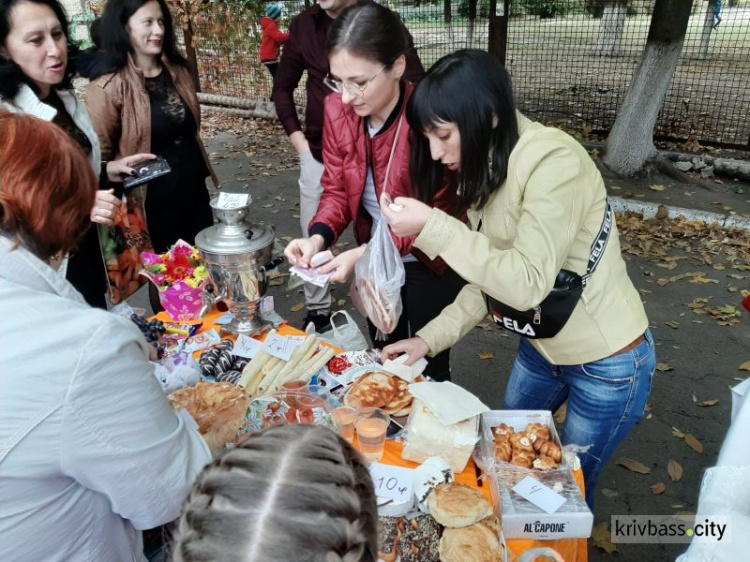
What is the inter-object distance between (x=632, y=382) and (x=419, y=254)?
107 cm

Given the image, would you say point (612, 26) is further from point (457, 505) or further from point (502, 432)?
point (457, 505)

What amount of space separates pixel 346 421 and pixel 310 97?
2.75 metres

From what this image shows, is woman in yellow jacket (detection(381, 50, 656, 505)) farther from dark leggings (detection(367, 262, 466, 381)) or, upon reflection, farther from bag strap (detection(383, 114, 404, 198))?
dark leggings (detection(367, 262, 466, 381))

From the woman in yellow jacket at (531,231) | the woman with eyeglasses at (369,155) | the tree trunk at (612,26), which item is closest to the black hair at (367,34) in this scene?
the woman with eyeglasses at (369,155)

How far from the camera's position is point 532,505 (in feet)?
4.98

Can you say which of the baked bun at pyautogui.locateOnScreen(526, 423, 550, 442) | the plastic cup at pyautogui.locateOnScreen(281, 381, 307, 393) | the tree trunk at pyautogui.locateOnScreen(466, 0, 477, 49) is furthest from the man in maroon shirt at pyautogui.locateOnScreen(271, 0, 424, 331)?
the tree trunk at pyautogui.locateOnScreen(466, 0, 477, 49)

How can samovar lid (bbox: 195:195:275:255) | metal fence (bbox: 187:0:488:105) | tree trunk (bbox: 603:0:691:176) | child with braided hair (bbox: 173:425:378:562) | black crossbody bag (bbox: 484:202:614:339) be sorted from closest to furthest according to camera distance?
child with braided hair (bbox: 173:425:378:562)
black crossbody bag (bbox: 484:202:614:339)
samovar lid (bbox: 195:195:275:255)
tree trunk (bbox: 603:0:691:176)
metal fence (bbox: 187:0:488:105)

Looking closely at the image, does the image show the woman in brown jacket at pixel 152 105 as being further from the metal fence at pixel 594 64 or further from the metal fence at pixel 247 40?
the metal fence at pixel 247 40

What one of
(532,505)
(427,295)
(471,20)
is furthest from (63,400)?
(471,20)

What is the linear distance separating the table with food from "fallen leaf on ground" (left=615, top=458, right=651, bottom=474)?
1606 mm

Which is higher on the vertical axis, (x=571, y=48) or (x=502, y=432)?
(x=571, y=48)

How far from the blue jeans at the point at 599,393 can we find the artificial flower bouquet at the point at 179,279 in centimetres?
151

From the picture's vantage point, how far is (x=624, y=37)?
938 cm

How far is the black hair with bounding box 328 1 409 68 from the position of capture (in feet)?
7.12
